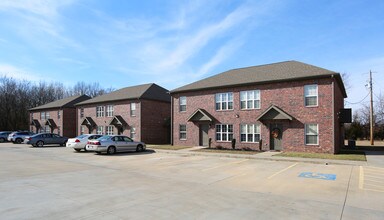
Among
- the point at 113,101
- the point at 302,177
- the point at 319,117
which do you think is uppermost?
the point at 113,101

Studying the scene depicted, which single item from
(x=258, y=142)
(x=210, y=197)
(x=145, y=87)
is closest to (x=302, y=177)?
(x=210, y=197)

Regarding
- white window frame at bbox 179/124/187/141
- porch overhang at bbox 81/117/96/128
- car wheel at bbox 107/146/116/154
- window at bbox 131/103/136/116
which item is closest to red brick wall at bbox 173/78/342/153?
white window frame at bbox 179/124/187/141

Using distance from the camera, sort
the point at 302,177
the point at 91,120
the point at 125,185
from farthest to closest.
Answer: the point at 91,120 → the point at 302,177 → the point at 125,185

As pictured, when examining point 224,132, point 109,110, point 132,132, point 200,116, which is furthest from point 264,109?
point 109,110

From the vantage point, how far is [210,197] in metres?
8.02

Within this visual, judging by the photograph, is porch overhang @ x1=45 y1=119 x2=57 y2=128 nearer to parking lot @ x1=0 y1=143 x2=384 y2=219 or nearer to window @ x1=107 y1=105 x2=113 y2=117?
window @ x1=107 y1=105 x2=113 y2=117

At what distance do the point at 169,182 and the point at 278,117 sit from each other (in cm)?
1427

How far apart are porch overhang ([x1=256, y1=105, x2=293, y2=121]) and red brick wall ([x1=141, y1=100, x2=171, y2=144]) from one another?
1513 centimetres

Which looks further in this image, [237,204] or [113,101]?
[113,101]

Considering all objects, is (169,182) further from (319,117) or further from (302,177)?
(319,117)

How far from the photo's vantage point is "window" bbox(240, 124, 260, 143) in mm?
24089

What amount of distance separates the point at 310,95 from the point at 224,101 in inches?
302

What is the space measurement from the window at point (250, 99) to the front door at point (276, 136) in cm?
222

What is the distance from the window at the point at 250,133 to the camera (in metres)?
24.1
